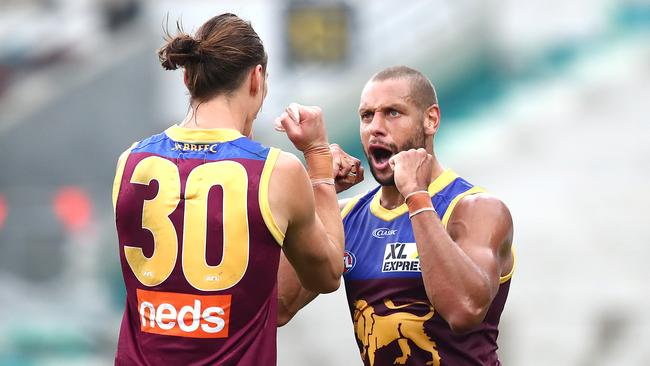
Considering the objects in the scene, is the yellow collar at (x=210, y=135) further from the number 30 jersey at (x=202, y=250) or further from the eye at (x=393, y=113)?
the eye at (x=393, y=113)

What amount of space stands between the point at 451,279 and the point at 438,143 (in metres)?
8.72

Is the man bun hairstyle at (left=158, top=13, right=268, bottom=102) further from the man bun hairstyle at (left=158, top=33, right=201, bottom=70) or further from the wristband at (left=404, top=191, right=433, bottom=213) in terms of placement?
the wristband at (left=404, top=191, right=433, bottom=213)

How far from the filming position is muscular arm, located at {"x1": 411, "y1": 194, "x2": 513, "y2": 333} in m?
4.38

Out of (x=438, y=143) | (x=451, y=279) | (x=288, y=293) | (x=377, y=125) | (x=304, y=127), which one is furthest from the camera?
(x=438, y=143)

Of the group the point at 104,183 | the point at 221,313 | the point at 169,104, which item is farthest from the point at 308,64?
the point at 221,313

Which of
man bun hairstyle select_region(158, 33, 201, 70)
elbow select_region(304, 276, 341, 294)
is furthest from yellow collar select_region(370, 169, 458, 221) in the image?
man bun hairstyle select_region(158, 33, 201, 70)

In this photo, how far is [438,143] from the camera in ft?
42.7

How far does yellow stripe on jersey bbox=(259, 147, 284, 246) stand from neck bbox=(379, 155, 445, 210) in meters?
1.06

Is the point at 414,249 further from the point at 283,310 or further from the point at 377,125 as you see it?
the point at 283,310

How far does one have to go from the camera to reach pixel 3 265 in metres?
12.6

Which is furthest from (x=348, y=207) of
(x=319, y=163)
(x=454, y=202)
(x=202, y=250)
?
(x=202, y=250)

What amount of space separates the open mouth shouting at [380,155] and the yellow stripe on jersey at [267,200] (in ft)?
3.27

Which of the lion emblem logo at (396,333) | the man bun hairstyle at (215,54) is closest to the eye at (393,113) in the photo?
the lion emblem logo at (396,333)

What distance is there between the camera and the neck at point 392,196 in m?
4.96
